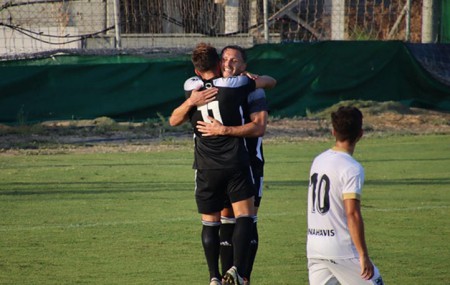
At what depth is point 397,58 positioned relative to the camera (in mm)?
22641

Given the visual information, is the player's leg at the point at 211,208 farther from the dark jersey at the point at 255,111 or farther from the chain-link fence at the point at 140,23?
the chain-link fence at the point at 140,23

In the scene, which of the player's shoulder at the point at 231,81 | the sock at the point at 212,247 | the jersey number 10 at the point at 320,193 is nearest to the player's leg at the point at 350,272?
the jersey number 10 at the point at 320,193

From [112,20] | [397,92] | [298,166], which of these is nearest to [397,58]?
[397,92]

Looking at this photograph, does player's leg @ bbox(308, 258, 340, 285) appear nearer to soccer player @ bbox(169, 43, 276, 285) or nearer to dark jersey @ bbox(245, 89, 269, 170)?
soccer player @ bbox(169, 43, 276, 285)

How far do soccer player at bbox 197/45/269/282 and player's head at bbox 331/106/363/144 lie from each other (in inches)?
77.3

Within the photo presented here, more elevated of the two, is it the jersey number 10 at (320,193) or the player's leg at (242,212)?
the jersey number 10 at (320,193)

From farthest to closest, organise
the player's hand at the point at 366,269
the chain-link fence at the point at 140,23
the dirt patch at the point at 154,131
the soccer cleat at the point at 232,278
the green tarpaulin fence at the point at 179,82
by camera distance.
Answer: the chain-link fence at the point at 140,23
the green tarpaulin fence at the point at 179,82
the dirt patch at the point at 154,131
the soccer cleat at the point at 232,278
the player's hand at the point at 366,269

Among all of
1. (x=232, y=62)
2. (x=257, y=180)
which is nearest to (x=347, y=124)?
(x=232, y=62)

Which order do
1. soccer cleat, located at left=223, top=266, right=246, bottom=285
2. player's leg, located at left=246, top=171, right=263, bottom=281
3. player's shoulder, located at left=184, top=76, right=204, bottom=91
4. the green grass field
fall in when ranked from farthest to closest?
the green grass field → player's leg, located at left=246, top=171, right=263, bottom=281 → player's shoulder, located at left=184, top=76, right=204, bottom=91 → soccer cleat, located at left=223, top=266, right=246, bottom=285

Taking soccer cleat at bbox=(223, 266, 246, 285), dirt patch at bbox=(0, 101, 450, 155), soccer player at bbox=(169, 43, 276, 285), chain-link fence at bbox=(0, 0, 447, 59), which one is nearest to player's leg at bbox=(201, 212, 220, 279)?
soccer player at bbox=(169, 43, 276, 285)

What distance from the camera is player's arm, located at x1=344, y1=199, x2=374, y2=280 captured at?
5711mm

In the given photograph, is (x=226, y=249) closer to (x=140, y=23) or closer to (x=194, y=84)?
(x=194, y=84)

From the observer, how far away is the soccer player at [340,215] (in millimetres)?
5750

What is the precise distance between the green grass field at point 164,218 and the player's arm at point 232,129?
126 cm
